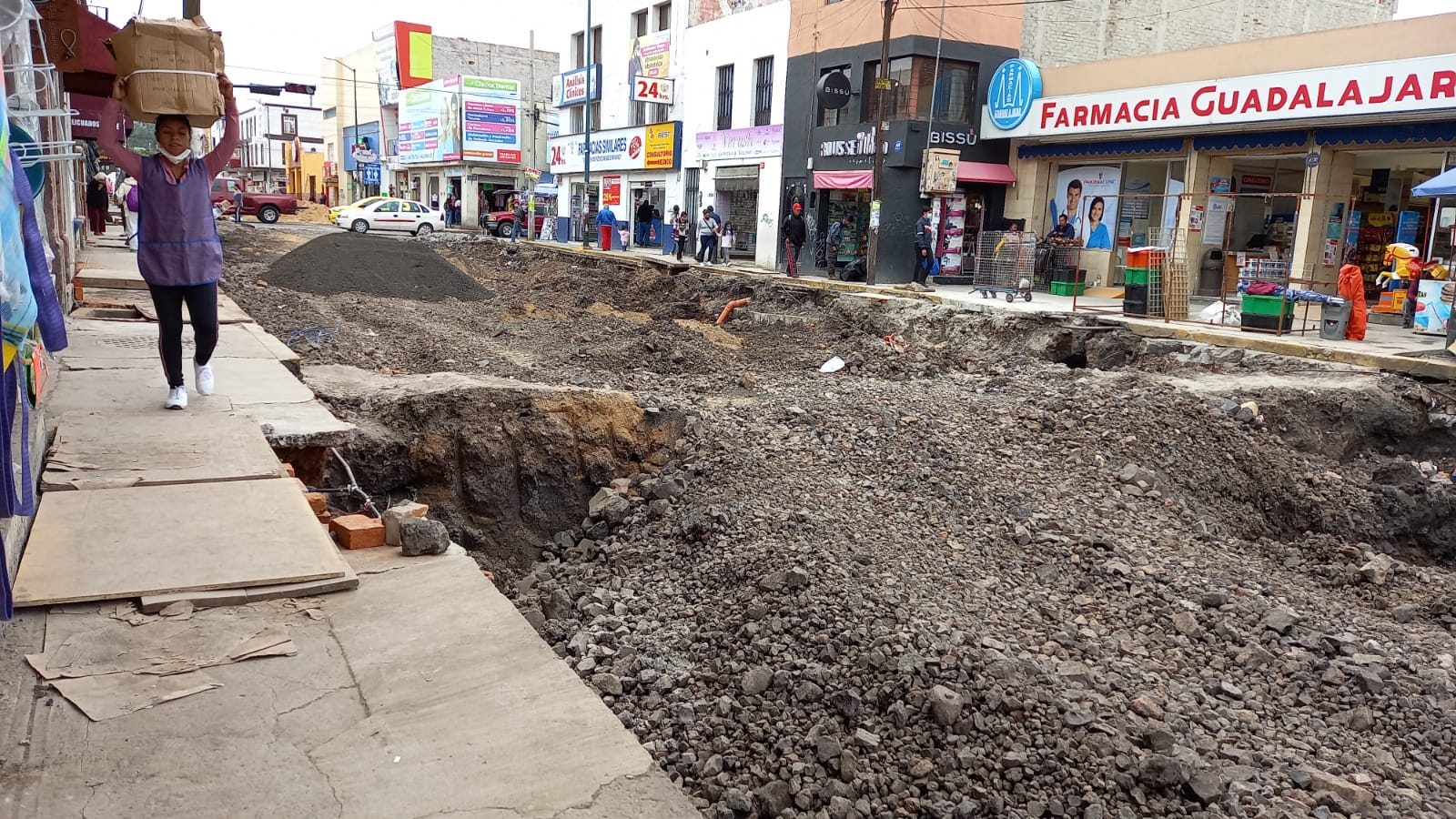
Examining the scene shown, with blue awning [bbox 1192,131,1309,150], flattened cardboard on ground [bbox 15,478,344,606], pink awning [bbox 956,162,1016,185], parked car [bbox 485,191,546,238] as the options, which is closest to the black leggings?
flattened cardboard on ground [bbox 15,478,344,606]

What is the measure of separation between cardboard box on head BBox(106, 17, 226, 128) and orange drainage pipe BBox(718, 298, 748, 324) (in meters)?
12.4

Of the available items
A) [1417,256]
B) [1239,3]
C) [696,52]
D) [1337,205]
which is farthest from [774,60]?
[1417,256]

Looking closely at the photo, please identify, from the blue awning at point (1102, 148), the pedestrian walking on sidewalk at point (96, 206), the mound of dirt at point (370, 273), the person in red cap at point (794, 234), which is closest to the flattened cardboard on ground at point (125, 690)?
the mound of dirt at point (370, 273)

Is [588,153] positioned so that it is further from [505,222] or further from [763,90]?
[763,90]

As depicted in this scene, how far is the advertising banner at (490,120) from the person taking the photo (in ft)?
151

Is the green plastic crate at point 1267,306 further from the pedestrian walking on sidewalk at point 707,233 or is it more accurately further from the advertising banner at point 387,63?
the advertising banner at point 387,63

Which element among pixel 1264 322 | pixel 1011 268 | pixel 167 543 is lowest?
pixel 167 543

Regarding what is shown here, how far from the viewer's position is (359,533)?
3.78 m

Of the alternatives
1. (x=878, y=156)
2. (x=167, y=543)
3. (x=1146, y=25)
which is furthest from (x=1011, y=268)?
(x=167, y=543)

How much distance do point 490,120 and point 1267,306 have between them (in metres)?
40.6

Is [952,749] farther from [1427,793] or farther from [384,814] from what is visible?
[384,814]

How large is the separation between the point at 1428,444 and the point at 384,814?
414 inches

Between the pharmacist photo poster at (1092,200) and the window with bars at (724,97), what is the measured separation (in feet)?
34.8

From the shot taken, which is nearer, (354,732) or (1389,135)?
(354,732)
